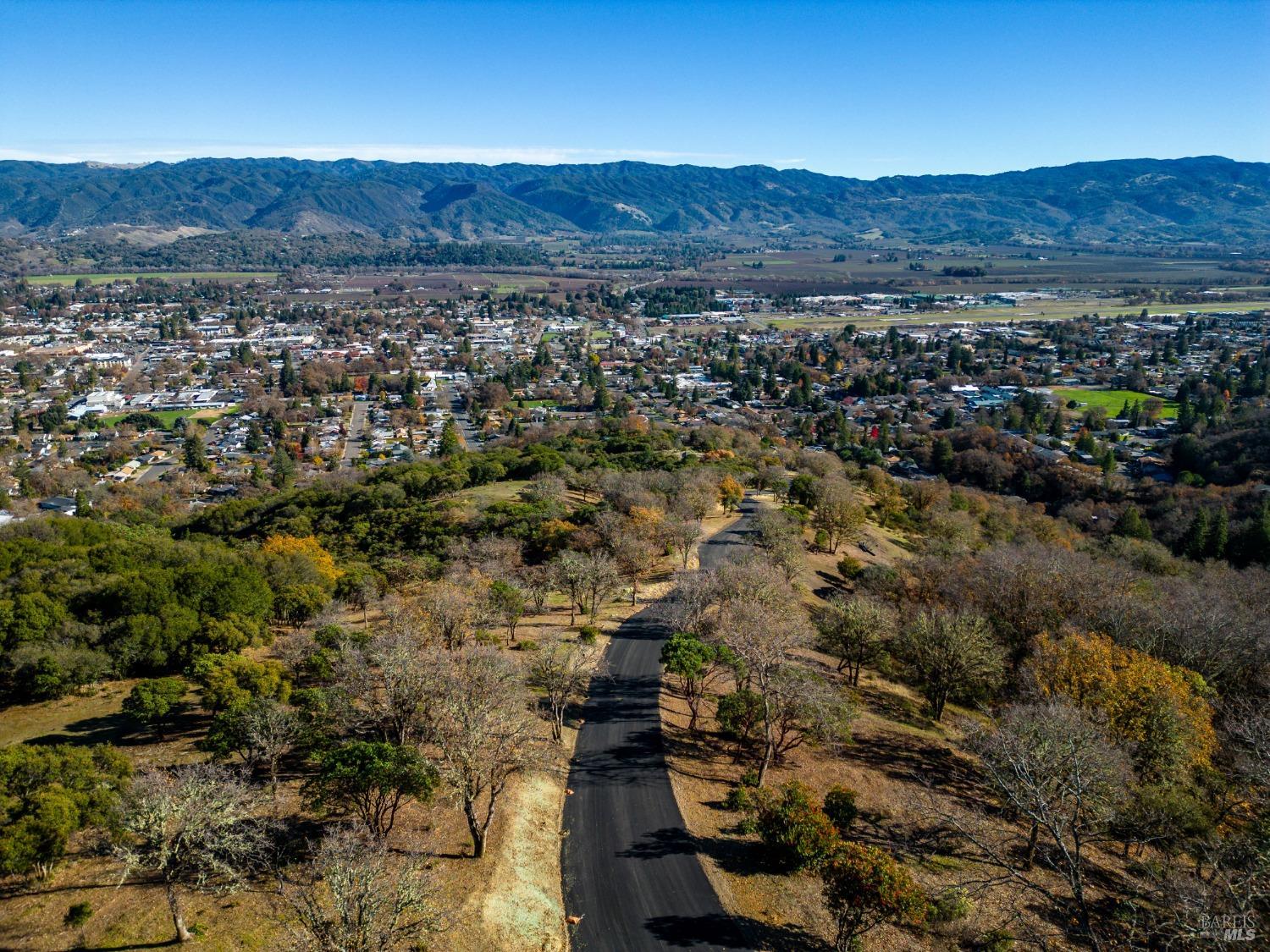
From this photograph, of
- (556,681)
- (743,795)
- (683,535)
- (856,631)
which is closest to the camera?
(743,795)

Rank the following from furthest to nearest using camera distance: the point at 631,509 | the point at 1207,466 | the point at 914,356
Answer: the point at 914,356, the point at 1207,466, the point at 631,509

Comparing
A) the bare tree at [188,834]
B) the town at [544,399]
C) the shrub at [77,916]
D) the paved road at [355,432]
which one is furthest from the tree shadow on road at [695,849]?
the paved road at [355,432]

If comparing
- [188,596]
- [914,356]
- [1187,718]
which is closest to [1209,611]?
[1187,718]

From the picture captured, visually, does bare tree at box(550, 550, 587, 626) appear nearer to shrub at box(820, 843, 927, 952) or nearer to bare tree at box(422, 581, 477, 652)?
bare tree at box(422, 581, 477, 652)

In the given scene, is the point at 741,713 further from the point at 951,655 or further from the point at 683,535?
the point at 683,535

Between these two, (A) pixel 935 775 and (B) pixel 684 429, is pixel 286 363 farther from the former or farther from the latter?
(A) pixel 935 775

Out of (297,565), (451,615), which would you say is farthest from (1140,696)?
(297,565)

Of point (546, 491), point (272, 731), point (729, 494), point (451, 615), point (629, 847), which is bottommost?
point (629, 847)

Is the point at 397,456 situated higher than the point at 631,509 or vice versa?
the point at 631,509
